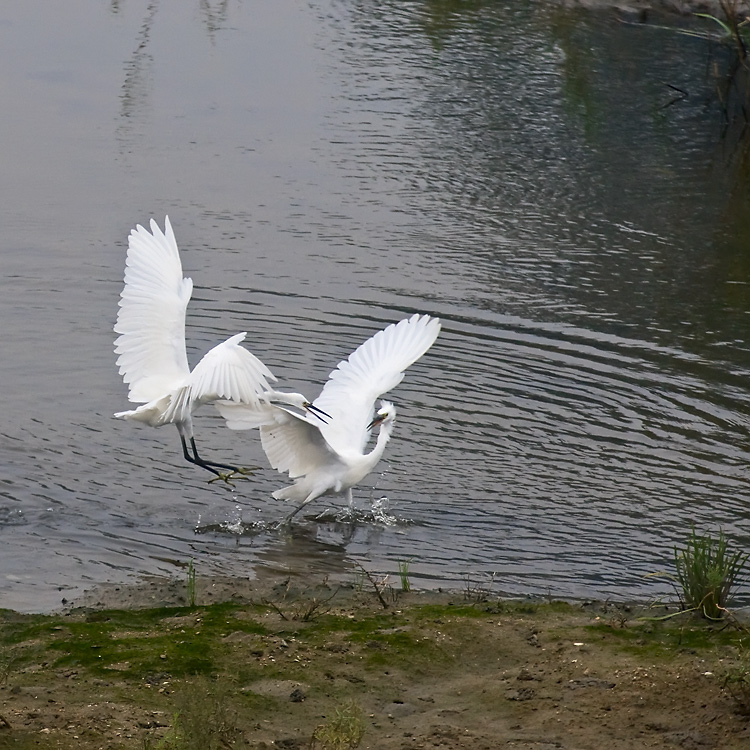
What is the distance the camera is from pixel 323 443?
8.20 m

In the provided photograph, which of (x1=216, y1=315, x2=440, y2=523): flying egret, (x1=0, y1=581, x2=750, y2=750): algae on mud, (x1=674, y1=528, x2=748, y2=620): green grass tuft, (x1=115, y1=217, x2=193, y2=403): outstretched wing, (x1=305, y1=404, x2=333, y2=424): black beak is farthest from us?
(x1=305, y1=404, x2=333, y2=424): black beak

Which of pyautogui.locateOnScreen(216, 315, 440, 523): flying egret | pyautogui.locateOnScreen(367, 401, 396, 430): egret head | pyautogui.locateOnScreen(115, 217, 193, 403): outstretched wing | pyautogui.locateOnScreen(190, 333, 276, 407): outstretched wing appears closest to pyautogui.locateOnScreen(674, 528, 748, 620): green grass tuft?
pyautogui.locateOnScreen(190, 333, 276, 407): outstretched wing

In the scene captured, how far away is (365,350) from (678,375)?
8.75ft

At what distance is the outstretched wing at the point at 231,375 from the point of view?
23.0 ft

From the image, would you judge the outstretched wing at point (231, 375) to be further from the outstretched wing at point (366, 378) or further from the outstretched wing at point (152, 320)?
the outstretched wing at point (366, 378)

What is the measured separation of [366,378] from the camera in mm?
9094

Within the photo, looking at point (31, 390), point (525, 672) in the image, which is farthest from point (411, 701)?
point (31, 390)

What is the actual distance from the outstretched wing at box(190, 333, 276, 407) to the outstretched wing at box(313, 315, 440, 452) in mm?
1638

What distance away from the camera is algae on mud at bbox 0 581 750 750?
4.64 meters

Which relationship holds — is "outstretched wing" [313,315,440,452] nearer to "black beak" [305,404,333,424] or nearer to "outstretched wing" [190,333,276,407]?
"black beak" [305,404,333,424]

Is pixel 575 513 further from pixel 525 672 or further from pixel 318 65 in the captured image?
pixel 318 65

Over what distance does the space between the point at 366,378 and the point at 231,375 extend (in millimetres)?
2201

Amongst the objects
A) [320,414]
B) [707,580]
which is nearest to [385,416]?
[320,414]

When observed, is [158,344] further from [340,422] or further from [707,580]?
[707,580]
